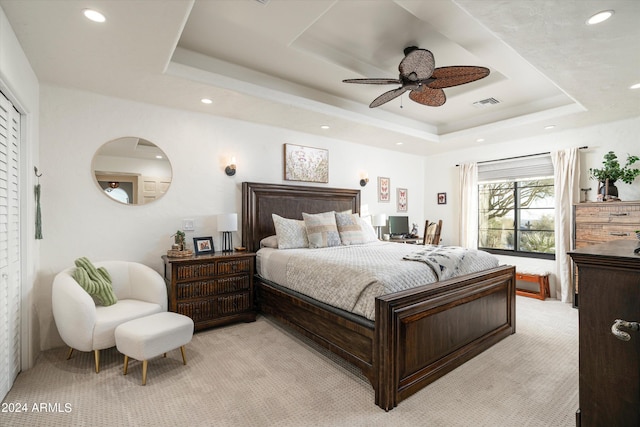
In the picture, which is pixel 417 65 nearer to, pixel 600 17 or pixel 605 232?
pixel 600 17

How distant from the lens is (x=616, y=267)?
129 centimetres

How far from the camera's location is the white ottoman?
2232mm

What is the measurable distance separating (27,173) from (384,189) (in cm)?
493

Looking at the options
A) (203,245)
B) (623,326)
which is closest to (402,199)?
(203,245)

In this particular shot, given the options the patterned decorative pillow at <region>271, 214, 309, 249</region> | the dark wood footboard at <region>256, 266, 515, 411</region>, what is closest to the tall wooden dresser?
the dark wood footboard at <region>256, 266, 515, 411</region>

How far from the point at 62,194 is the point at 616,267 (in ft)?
13.6

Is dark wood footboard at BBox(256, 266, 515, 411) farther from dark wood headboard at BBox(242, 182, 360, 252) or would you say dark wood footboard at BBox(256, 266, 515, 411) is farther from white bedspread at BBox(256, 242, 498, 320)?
dark wood headboard at BBox(242, 182, 360, 252)

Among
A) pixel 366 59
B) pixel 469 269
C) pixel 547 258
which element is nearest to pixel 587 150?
pixel 547 258

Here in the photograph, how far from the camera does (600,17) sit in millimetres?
1949

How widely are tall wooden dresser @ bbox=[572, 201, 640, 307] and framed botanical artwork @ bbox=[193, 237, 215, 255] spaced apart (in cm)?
456

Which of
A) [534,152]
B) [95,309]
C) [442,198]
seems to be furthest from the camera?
[442,198]

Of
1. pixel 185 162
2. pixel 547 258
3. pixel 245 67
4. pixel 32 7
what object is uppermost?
pixel 245 67

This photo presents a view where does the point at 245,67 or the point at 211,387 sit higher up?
the point at 245,67

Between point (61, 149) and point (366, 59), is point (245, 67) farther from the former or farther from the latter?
point (61, 149)
